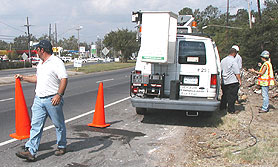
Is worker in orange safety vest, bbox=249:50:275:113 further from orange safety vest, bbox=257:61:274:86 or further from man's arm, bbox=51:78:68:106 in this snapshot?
man's arm, bbox=51:78:68:106

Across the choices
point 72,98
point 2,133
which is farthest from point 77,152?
point 72,98

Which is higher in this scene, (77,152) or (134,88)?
(134,88)

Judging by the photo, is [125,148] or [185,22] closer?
[125,148]

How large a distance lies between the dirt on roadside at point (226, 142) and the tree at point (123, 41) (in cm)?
5052

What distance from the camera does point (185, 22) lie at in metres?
12.6

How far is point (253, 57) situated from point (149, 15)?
1602cm

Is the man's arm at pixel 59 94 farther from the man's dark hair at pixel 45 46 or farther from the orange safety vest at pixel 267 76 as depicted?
the orange safety vest at pixel 267 76

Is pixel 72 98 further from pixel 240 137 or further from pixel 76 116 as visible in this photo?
pixel 240 137

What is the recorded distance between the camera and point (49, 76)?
4.49 meters

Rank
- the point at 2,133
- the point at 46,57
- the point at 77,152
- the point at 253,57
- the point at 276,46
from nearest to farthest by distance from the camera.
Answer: the point at 46,57 < the point at 77,152 < the point at 2,133 < the point at 276,46 < the point at 253,57

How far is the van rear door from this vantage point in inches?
267

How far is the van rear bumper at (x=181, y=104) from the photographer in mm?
6336

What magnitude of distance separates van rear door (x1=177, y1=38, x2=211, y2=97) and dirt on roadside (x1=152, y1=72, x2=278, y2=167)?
2.93 feet

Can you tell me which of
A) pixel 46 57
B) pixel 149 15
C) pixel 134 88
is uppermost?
pixel 149 15
